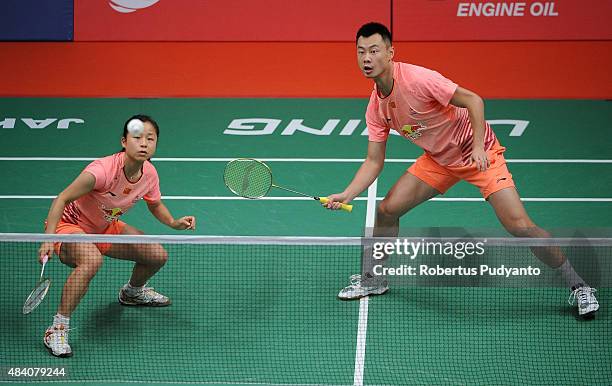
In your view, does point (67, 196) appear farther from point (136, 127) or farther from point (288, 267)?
point (288, 267)

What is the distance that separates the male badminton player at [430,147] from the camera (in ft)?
21.7

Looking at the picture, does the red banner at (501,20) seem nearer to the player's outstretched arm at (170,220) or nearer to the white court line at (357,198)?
the white court line at (357,198)

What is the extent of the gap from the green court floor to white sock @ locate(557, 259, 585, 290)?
0.18 meters

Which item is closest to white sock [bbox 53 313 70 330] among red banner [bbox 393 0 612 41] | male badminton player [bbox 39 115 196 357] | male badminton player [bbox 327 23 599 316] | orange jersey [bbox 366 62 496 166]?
male badminton player [bbox 39 115 196 357]

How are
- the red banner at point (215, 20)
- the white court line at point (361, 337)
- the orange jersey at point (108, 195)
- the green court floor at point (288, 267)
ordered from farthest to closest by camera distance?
the red banner at point (215, 20) → the orange jersey at point (108, 195) → the green court floor at point (288, 267) → the white court line at point (361, 337)

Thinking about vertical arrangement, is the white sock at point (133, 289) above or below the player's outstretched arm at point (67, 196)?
below

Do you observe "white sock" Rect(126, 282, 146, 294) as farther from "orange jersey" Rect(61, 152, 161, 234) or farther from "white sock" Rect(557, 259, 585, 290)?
"white sock" Rect(557, 259, 585, 290)

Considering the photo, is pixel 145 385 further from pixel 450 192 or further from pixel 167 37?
pixel 167 37

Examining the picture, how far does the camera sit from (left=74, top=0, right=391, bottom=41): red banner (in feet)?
37.4

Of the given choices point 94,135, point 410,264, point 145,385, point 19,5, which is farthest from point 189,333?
point 19,5

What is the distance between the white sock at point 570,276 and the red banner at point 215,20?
5.17 meters

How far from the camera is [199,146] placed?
988cm

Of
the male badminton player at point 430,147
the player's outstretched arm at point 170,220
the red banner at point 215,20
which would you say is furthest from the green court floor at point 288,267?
the red banner at point 215,20

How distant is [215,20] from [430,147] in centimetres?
515
